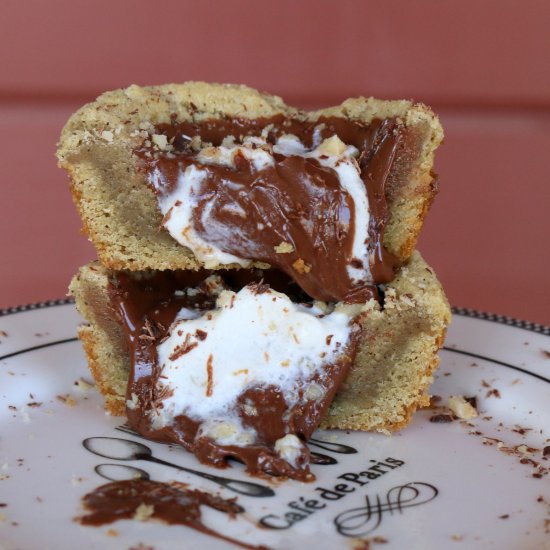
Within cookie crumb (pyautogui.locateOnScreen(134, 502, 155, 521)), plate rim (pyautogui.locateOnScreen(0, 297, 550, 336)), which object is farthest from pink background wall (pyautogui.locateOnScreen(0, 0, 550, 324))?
cookie crumb (pyautogui.locateOnScreen(134, 502, 155, 521))

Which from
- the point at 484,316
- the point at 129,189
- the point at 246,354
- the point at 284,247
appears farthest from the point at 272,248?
the point at 484,316

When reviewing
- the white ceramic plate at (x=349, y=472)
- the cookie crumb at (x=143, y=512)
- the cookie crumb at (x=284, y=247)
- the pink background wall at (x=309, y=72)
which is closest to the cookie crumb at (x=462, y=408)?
the white ceramic plate at (x=349, y=472)

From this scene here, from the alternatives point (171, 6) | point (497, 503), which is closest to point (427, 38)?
point (171, 6)

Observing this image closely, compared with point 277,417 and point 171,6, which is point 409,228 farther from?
point 171,6

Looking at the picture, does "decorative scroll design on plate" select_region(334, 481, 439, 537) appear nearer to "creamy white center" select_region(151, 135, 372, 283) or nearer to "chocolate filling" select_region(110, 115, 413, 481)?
"chocolate filling" select_region(110, 115, 413, 481)

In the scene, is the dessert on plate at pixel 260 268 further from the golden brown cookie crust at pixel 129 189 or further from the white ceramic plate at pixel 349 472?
the white ceramic plate at pixel 349 472

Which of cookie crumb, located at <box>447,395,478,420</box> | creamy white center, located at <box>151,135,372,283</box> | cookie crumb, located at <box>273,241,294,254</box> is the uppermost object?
creamy white center, located at <box>151,135,372,283</box>
